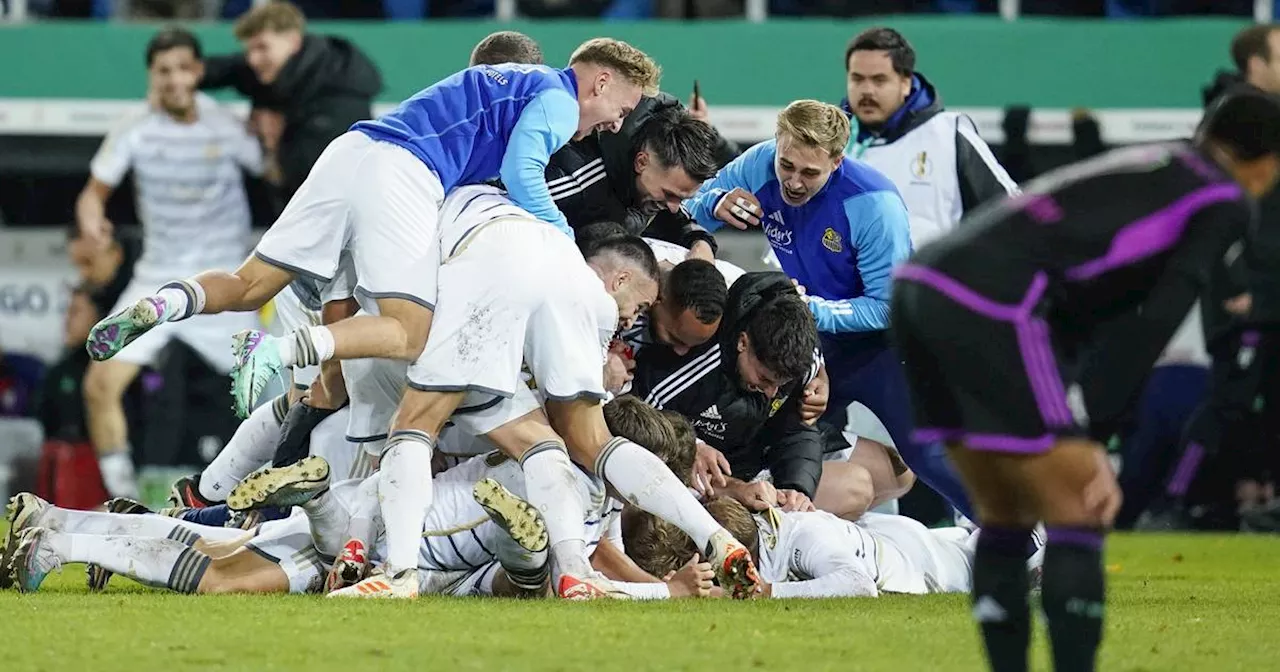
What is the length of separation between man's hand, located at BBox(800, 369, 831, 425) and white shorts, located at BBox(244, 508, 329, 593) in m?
1.95

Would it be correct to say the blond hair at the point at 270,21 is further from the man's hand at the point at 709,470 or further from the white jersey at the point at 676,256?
the man's hand at the point at 709,470

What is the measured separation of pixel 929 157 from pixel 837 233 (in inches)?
50.7

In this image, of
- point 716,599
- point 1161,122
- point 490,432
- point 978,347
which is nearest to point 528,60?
point 490,432

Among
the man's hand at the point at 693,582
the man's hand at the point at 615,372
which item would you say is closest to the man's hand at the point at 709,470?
the man's hand at the point at 615,372

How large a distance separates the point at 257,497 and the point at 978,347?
2.66 metres

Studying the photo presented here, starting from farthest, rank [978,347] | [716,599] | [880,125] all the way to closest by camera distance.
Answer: [880,125] < [716,599] < [978,347]

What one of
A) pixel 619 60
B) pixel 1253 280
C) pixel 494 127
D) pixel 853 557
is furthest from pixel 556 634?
pixel 1253 280

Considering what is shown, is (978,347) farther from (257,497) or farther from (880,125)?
(880,125)

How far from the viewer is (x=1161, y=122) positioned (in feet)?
38.8

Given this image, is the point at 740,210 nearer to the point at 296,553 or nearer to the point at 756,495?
the point at 756,495

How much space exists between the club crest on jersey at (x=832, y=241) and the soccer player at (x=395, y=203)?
1.07m

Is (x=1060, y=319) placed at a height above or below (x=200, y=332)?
above

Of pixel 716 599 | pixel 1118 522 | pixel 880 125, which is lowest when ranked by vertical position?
pixel 1118 522

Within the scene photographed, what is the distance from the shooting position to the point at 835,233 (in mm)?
7875
